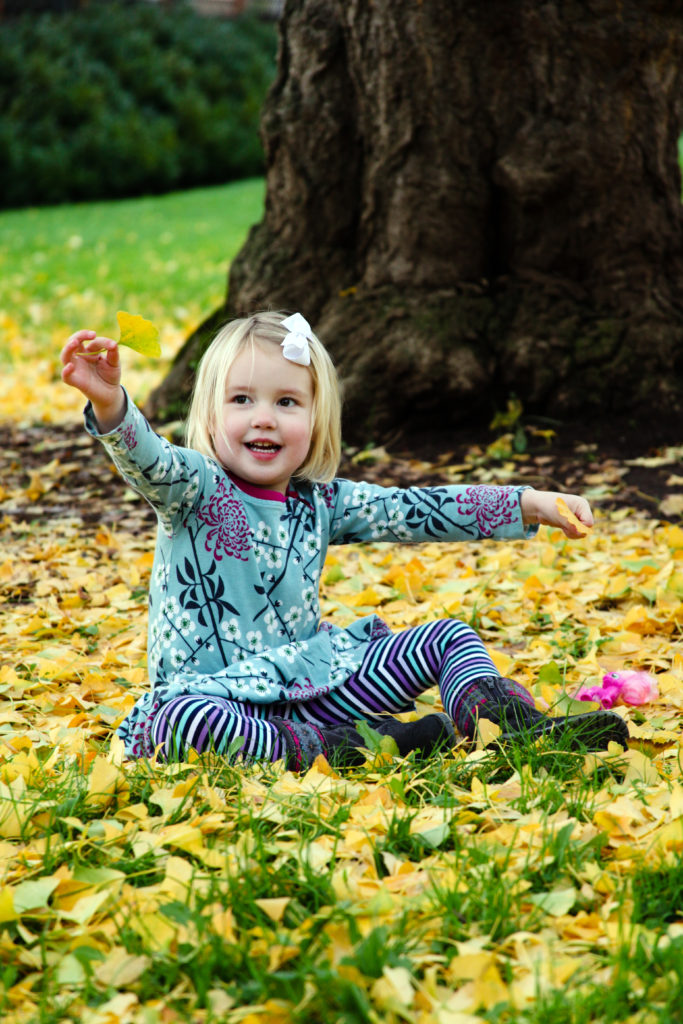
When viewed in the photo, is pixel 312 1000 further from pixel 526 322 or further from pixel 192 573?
pixel 526 322

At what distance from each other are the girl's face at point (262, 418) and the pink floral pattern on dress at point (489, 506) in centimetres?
42

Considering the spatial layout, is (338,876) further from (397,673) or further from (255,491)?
(255,491)

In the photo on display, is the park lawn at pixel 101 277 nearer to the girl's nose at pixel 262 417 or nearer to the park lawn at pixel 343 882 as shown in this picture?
the girl's nose at pixel 262 417

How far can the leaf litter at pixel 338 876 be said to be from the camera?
1.50m

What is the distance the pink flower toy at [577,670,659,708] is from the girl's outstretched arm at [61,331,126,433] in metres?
1.32

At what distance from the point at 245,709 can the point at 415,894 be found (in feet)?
2.49

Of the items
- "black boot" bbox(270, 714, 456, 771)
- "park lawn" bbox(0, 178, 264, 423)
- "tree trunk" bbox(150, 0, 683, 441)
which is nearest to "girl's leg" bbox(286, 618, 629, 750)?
"black boot" bbox(270, 714, 456, 771)

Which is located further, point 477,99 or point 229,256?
point 229,256

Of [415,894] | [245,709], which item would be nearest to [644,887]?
[415,894]

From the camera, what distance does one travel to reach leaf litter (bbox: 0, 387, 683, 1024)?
1.50m

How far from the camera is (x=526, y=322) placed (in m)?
4.89

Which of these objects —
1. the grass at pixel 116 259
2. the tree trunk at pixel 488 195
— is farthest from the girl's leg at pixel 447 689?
the grass at pixel 116 259

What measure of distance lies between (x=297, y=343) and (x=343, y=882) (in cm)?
129

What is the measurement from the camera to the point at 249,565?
8.35 ft
